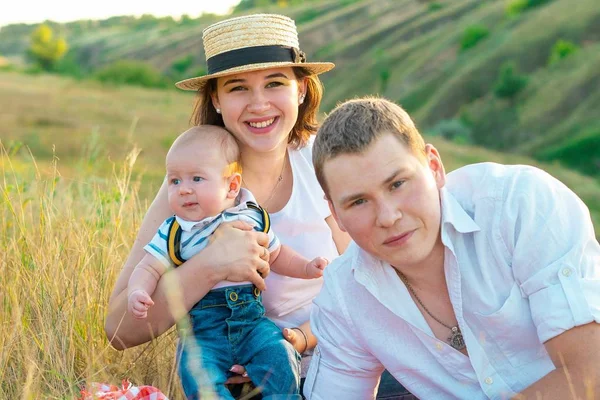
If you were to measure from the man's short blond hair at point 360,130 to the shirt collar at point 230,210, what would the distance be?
808 millimetres

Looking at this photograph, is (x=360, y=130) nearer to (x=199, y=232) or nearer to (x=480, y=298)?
(x=480, y=298)

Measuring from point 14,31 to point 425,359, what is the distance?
522 ft

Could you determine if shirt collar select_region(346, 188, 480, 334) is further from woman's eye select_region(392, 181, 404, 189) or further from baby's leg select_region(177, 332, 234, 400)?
baby's leg select_region(177, 332, 234, 400)

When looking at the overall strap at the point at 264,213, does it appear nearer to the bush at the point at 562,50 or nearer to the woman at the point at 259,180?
the woman at the point at 259,180

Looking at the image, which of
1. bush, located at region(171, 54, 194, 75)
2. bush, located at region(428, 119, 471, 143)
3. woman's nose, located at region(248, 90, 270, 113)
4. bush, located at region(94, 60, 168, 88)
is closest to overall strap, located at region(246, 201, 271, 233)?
woman's nose, located at region(248, 90, 270, 113)

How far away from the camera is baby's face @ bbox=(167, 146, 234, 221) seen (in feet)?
12.0

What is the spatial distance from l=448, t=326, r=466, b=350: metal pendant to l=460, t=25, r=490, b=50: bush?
42197 millimetres

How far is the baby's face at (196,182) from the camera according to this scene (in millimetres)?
3670

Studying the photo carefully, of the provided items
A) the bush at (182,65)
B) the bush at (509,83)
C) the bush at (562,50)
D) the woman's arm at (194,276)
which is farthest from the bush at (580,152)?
the bush at (182,65)

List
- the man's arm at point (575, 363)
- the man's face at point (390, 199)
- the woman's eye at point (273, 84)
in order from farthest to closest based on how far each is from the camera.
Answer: the woman's eye at point (273, 84)
the man's face at point (390, 199)
the man's arm at point (575, 363)

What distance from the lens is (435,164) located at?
3.06 m

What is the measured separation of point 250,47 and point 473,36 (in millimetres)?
41955

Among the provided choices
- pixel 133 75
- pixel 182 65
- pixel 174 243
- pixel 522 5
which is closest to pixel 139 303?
pixel 174 243

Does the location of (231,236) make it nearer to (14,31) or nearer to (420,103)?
(420,103)
